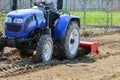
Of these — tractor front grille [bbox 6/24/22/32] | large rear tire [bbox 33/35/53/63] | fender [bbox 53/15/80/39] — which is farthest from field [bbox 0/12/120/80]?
tractor front grille [bbox 6/24/22/32]

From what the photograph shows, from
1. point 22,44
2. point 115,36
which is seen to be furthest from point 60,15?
point 115,36

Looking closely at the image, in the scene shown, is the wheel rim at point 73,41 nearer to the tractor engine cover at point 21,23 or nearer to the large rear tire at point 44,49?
the large rear tire at point 44,49

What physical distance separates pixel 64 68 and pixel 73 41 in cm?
193

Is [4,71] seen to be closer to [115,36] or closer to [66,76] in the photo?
Answer: [66,76]

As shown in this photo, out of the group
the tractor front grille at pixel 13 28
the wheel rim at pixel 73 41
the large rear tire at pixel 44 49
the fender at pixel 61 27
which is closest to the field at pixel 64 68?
the large rear tire at pixel 44 49

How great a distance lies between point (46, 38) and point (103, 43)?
5.57 m

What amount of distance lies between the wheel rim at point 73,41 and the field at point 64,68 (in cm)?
28

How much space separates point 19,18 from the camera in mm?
10242

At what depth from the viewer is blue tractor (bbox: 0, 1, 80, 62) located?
404 inches

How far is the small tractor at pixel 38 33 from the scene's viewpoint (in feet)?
33.7

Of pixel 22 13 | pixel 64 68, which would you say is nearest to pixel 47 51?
pixel 64 68

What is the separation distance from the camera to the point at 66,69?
9.91m

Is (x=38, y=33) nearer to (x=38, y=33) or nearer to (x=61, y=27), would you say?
(x=38, y=33)

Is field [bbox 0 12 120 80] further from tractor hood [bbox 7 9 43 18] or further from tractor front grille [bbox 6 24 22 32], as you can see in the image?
tractor hood [bbox 7 9 43 18]
